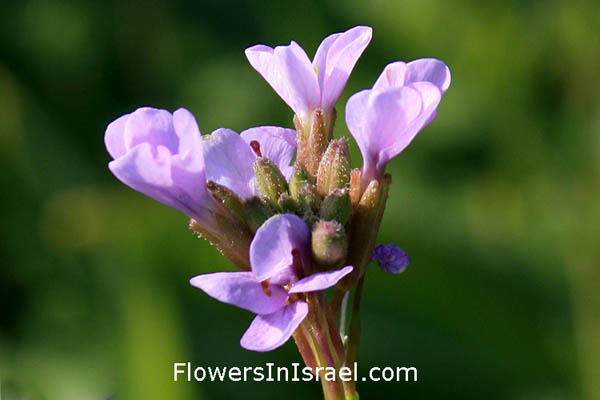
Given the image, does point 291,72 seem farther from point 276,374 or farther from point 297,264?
point 276,374

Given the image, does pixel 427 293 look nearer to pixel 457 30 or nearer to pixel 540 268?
pixel 540 268

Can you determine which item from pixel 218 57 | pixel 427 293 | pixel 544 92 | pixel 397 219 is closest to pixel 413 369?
pixel 427 293

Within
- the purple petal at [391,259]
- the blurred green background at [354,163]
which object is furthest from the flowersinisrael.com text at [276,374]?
the purple petal at [391,259]

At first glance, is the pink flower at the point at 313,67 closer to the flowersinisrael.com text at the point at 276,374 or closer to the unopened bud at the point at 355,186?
the unopened bud at the point at 355,186

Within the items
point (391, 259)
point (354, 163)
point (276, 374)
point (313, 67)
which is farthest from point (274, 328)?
point (354, 163)

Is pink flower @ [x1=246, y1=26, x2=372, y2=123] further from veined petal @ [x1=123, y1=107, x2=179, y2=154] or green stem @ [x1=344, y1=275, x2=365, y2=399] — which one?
green stem @ [x1=344, y1=275, x2=365, y2=399]

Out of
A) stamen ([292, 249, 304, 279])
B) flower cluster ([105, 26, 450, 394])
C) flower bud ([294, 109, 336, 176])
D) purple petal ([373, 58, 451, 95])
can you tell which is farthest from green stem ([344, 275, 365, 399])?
purple petal ([373, 58, 451, 95])
